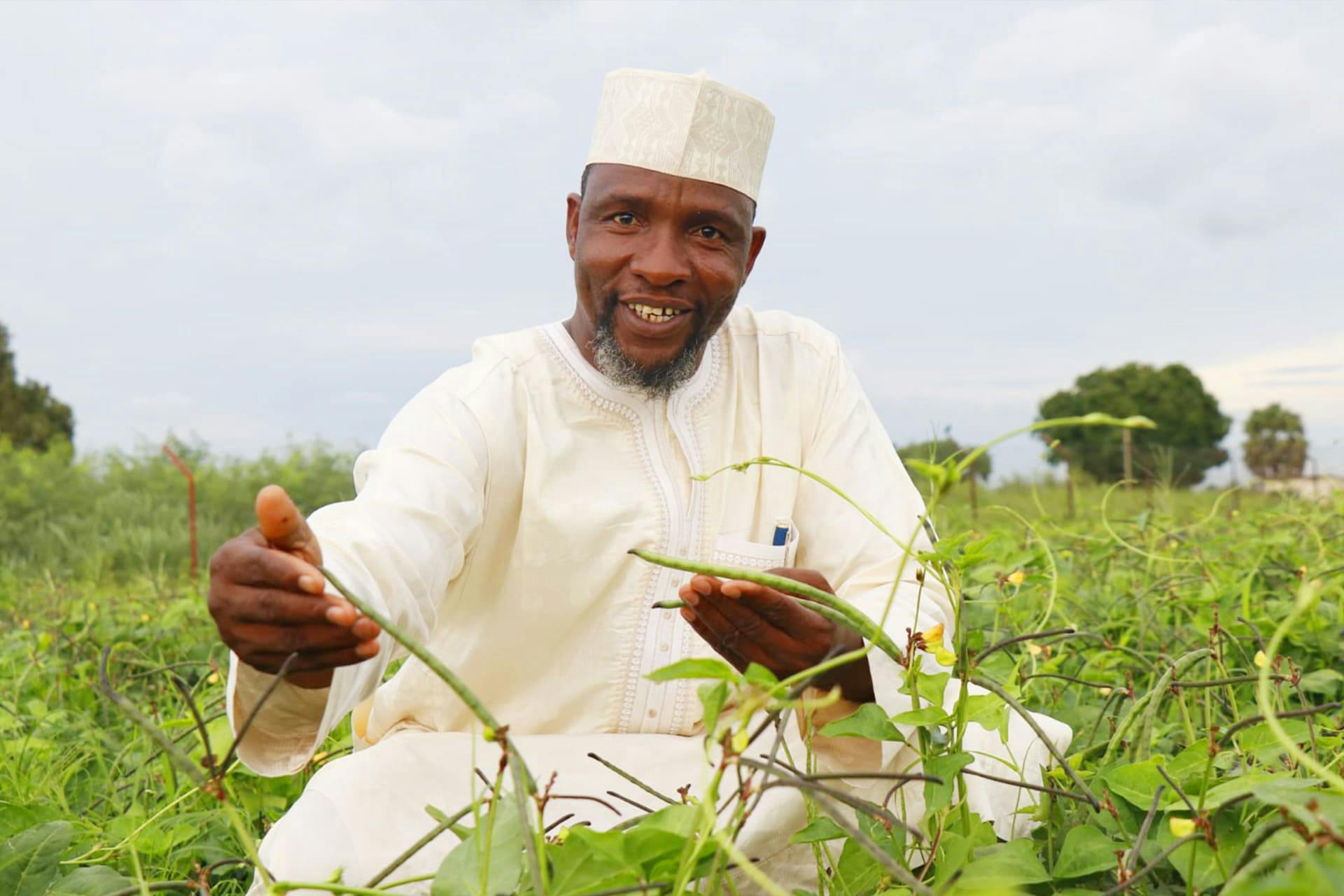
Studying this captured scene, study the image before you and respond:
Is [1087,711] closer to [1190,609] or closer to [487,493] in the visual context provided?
[1190,609]

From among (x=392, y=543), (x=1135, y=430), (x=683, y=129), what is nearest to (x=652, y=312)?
(x=683, y=129)

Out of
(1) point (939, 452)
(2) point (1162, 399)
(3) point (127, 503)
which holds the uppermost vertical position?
(2) point (1162, 399)

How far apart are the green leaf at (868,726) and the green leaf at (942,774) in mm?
50

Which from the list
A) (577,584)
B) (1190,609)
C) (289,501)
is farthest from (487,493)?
(1190,609)

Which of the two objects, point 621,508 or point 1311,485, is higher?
point 1311,485

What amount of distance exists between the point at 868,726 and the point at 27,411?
29.1m

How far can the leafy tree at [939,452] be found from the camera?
4.11 feet

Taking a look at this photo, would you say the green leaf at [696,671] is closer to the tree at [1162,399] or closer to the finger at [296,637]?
the finger at [296,637]

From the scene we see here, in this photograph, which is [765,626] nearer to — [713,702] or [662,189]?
[713,702]

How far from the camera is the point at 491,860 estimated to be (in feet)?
3.12

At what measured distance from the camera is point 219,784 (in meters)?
0.96

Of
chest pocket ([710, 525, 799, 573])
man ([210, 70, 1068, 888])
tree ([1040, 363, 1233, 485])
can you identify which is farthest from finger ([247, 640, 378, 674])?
tree ([1040, 363, 1233, 485])

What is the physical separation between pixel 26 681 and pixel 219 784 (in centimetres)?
278

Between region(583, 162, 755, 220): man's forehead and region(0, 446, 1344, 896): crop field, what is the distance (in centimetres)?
77
